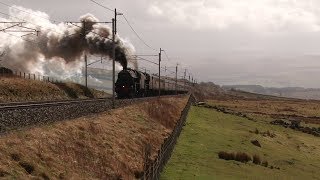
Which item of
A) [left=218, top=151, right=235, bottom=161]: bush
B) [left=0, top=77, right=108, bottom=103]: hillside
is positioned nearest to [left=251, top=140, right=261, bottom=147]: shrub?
[left=218, top=151, right=235, bottom=161]: bush

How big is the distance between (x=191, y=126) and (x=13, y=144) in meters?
37.2

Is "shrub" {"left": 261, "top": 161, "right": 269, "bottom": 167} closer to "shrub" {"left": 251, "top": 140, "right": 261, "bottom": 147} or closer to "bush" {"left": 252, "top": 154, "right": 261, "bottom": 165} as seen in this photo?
"bush" {"left": 252, "top": 154, "right": 261, "bottom": 165}

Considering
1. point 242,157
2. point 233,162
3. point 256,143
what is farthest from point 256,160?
point 256,143

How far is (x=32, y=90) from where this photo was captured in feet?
243

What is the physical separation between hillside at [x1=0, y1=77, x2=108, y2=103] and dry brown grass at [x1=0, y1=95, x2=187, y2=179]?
35944 mm

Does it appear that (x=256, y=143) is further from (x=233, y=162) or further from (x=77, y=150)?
(x=77, y=150)

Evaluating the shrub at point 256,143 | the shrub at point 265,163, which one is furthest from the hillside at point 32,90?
the shrub at point 265,163

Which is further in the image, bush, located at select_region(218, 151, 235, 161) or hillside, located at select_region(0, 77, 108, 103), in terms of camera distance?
hillside, located at select_region(0, 77, 108, 103)

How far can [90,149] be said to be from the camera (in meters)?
24.3

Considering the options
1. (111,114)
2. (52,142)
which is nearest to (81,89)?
(111,114)

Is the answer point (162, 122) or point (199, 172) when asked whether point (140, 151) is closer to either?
point (199, 172)

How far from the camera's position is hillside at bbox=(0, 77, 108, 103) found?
67363mm

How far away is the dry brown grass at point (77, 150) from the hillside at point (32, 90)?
35.9 metres

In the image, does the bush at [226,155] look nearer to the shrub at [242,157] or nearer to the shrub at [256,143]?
the shrub at [242,157]
